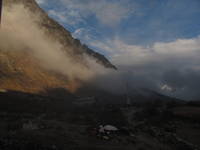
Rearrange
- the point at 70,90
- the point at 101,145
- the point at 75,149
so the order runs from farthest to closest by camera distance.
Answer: the point at 70,90 → the point at 101,145 → the point at 75,149

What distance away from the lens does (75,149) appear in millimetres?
14156

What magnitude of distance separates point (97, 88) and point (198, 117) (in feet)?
484

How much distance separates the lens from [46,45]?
18800 centimetres

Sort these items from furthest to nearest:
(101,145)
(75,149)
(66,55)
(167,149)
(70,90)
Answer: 1. (66,55)
2. (70,90)
3. (167,149)
4. (101,145)
5. (75,149)

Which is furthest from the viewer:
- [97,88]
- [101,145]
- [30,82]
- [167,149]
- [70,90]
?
[97,88]

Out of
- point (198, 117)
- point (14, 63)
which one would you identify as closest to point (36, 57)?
point (14, 63)

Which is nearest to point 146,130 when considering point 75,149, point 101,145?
point 101,145

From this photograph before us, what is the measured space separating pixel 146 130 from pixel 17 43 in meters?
145

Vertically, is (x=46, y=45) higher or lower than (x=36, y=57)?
higher

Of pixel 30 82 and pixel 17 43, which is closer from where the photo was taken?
pixel 30 82

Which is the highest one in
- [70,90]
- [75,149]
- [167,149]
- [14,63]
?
[14,63]

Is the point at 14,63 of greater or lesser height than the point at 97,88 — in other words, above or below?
above

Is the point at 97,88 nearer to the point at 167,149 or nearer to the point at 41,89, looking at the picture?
the point at 41,89

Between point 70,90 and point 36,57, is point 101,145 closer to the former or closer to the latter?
point 70,90
